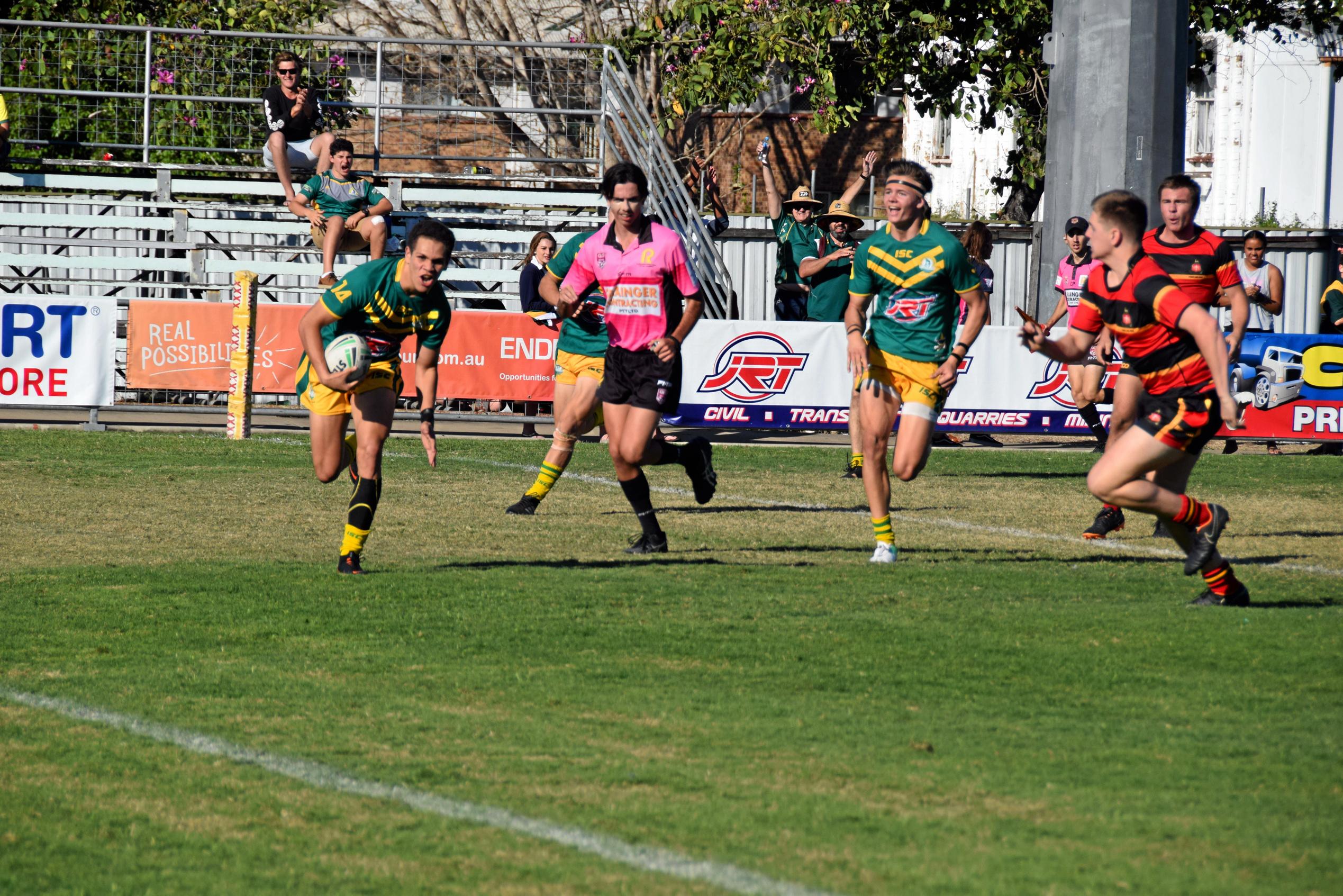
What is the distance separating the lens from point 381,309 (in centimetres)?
880

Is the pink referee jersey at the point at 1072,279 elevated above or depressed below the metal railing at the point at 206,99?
below

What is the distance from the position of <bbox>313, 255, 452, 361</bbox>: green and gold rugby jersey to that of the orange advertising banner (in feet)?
27.8

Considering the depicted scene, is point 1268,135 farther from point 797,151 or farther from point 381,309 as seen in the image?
point 381,309

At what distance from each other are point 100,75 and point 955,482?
14.1m

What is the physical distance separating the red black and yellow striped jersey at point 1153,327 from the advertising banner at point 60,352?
11649 millimetres

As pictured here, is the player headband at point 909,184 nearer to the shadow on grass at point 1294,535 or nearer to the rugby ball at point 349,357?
the rugby ball at point 349,357

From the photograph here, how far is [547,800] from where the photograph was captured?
4766 millimetres

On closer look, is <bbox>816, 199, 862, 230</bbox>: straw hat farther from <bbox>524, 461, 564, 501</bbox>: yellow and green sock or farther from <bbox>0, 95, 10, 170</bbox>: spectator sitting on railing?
<bbox>0, 95, 10, 170</bbox>: spectator sitting on railing

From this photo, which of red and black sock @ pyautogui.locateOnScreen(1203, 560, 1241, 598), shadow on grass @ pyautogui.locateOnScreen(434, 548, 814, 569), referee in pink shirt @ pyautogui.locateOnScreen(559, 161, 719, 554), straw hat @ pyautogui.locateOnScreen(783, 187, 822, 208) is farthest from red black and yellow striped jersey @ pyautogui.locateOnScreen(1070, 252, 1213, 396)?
straw hat @ pyautogui.locateOnScreen(783, 187, 822, 208)

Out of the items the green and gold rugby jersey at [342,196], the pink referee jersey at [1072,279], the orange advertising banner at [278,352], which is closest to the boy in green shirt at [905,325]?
the pink referee jersey at [1072,279]

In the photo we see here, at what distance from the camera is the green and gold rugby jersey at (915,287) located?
9.39 meters

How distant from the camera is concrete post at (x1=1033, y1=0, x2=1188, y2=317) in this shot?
52.7 feet

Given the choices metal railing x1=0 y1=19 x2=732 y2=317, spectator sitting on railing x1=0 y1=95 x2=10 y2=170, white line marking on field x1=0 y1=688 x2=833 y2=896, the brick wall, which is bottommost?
A: white line marking on field x1=0 y1=688 x2=833 y2=896

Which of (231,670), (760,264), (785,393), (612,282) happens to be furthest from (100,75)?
(231,670)
